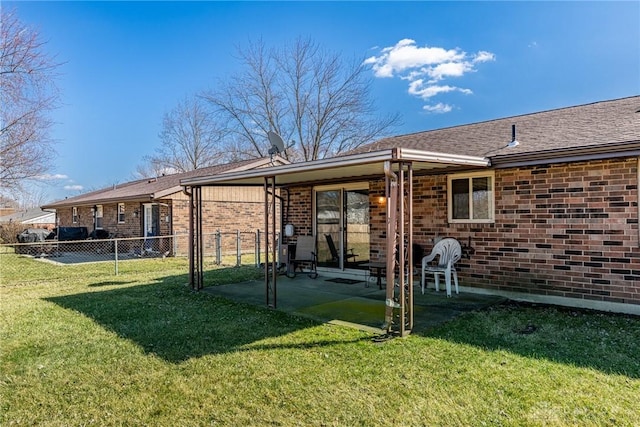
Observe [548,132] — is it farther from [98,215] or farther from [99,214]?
[98,215]

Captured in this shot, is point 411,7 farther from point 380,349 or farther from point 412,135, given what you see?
point 380,349

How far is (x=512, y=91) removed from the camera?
625 inches

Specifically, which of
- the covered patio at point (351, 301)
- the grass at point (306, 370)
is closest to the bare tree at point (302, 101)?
the covered patio at point (351, 301)

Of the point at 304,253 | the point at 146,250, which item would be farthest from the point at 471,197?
the point at 146,250

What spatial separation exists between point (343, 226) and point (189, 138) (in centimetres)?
2761

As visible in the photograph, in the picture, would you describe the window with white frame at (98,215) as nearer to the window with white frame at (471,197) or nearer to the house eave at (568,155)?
the window with white frame at (471,197)

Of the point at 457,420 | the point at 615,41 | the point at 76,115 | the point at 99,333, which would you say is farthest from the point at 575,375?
the point at 76,115

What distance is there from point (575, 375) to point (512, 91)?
Result: 14.5m

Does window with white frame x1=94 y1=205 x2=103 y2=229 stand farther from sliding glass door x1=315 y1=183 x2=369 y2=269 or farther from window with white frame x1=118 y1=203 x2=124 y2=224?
sliding glass door x1=315 y1=183 x2=369 y2=269

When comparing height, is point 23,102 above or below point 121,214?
above

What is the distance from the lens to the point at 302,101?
27.3 m

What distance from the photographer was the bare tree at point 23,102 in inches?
556

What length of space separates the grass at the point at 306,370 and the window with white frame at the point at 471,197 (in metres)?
1.81

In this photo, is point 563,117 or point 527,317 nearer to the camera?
point 527,317
